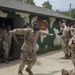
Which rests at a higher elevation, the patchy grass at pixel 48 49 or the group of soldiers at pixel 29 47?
the group of soldiers at pixel 29 47

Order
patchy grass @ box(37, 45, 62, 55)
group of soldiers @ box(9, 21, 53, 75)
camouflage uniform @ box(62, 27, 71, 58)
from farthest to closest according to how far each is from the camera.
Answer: patchy grass @ box(37, 45, 62, 55)
camouflage uniform @ box(62, 27, 71, 58)
group of soldiers @ box(9, 21, 53, 75)

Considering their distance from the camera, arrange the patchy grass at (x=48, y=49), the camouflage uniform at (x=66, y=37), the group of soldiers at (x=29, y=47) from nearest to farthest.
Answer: the group of soldiers at (x=29, y=47), the camouflage uniform at (x=66, y=37), the patchy grass at (x=48, y=49)

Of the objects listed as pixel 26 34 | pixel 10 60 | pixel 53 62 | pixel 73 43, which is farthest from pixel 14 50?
pixel 73 43

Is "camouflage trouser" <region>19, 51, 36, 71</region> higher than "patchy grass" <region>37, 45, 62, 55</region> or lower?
higher

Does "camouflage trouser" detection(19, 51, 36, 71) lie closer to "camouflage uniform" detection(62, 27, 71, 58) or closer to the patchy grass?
"camouflage uniform" detection(62, 27, 71, 58)

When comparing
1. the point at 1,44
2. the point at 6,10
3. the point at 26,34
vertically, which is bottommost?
the point at 1,44

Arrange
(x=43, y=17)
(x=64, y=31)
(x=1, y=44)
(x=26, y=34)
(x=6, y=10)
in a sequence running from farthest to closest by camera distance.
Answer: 1. (x=43, y=17)
2. (x=64, y=31)
3. (x=1, y=44)
4. (x=6, y=10)
5. (x=26, y=34)

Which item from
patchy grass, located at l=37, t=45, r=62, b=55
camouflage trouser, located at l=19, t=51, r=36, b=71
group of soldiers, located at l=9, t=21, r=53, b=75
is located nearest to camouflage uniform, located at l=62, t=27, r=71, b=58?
patchy grass, located at l=37, t=45, r=62, b=55

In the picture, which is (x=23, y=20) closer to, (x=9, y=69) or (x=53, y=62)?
(x=53, y=62)

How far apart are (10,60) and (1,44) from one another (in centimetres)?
84

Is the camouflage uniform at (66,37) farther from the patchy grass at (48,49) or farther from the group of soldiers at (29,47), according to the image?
the group of soldiers at (29,47)

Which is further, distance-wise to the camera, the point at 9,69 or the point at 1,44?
the point at 1,44

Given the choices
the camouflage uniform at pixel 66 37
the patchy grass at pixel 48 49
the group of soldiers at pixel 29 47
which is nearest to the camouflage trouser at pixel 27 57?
the group of soldiers at pixel 29 47

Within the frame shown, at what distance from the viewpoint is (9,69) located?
336 inches
